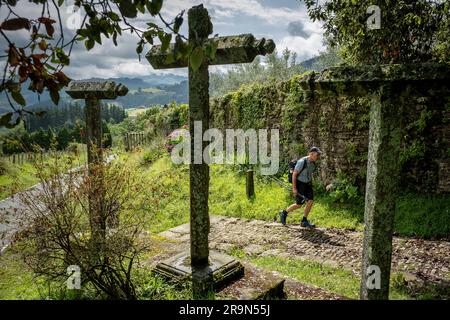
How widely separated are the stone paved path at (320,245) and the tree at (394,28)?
3784mm

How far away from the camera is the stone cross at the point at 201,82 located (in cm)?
342

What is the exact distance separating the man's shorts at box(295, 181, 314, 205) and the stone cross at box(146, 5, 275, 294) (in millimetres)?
4072

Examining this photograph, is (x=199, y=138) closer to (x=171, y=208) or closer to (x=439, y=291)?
(x=439, y=291)

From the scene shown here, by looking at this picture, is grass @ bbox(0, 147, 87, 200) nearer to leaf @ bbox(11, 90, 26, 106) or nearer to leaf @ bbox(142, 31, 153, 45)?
leaf @ bbox(11, 90, 26, 106)

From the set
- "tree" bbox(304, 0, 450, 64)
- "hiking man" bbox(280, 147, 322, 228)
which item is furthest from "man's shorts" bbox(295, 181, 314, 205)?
"tree" bbox(304, 0, 450, 64)

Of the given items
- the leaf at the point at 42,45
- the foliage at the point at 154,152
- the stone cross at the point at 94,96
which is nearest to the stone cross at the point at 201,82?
the stone cross at the point at 94,96

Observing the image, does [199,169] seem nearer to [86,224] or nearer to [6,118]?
[86,224]

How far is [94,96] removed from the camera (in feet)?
16.0

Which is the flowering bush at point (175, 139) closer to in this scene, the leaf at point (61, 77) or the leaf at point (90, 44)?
the leaf at point (90, 44)

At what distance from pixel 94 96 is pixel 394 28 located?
5942 mm

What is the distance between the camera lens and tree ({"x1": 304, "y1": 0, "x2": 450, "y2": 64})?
5.85 meters

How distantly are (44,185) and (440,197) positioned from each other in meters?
7.82

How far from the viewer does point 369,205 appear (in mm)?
2854

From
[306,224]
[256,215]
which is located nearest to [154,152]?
[256,215]
